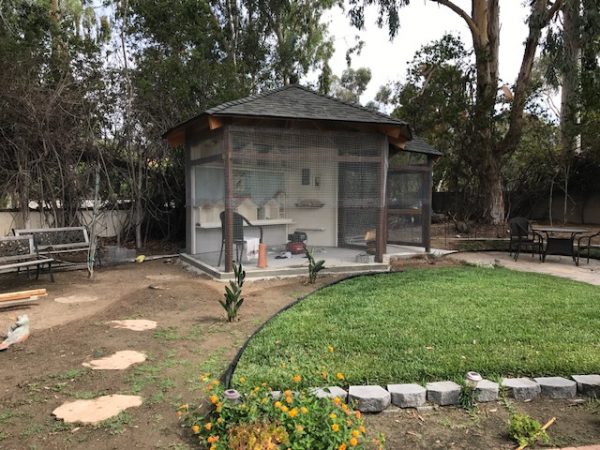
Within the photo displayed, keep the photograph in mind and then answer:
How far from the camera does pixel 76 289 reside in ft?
19.9

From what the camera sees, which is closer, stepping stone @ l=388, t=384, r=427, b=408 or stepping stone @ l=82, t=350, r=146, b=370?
stepping stone @ l=388, t=384, r=427, b=408

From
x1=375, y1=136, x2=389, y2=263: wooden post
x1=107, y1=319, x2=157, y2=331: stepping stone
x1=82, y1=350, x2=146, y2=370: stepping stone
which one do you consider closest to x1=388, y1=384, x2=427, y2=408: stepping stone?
x1=82, y1=350, x2=146, y2=370: stepping stone

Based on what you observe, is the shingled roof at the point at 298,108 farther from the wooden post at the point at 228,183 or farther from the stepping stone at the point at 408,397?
the stepping stone at the point at 408,397

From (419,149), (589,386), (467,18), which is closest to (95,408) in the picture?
(589,386)

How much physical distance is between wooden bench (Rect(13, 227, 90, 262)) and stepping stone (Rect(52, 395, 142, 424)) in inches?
188

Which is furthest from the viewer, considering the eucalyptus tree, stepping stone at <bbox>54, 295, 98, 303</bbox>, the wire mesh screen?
the eucalyptus tree

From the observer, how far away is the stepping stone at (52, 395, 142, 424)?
101 inches

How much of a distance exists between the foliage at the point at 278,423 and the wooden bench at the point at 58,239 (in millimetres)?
5497

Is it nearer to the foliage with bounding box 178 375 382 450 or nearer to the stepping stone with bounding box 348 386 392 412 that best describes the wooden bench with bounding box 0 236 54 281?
the foliage with bounding box 178 375 382 450

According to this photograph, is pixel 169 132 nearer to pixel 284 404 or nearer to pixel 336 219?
pixel 336 219

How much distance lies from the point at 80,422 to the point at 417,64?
47.0ft

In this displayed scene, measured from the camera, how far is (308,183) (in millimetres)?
8094

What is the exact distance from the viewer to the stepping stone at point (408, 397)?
2812 mm

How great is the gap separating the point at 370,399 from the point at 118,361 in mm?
1940
